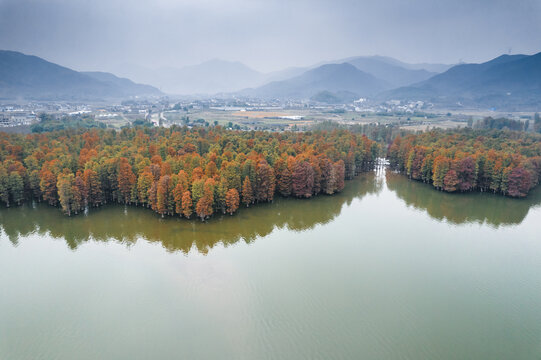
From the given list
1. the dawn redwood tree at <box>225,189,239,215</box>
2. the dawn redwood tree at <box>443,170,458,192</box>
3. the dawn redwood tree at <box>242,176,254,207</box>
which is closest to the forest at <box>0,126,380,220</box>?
the dawn redwood tree at <box>242,176,254,207</box>

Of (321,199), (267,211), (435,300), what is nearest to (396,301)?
(435,300)

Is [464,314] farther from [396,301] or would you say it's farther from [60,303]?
[60,303]

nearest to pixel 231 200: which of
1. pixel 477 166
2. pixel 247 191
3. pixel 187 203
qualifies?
pixel 247 191

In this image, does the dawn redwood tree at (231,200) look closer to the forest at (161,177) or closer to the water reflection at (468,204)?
the forest at (161,177)

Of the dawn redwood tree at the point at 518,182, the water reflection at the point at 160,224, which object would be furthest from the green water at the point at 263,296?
the dawn redwood tree at the point at 518,182

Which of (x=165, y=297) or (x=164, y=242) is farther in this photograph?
(x=164, y=242)

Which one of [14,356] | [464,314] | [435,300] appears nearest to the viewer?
[14,356]
